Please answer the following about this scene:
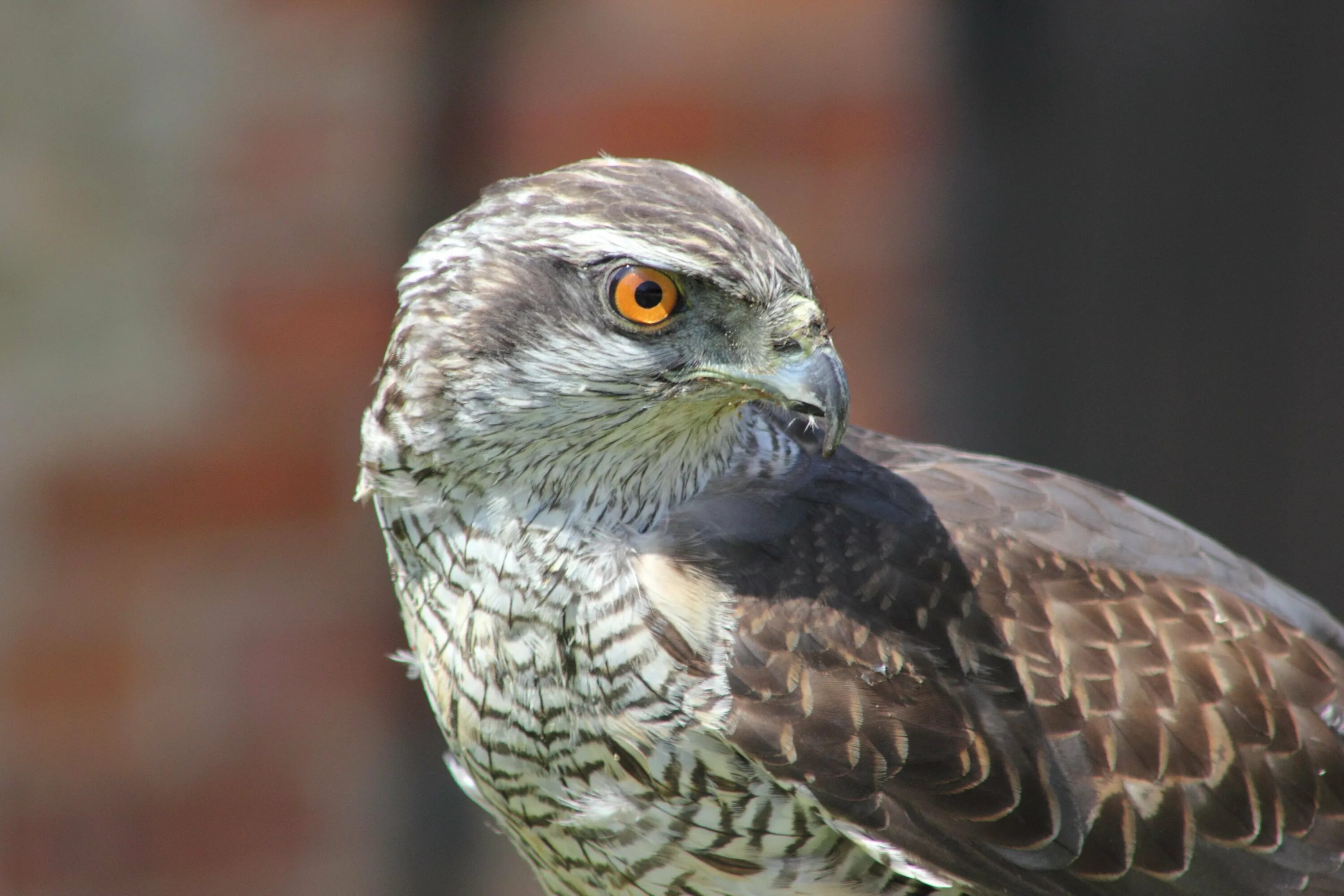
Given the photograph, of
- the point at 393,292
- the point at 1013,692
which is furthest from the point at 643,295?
the point at 393,292

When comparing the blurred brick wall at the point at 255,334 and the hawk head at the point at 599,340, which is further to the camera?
the blurred brick wall at the point at 255,334

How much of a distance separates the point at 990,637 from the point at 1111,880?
361 mm

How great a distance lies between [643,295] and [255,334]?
183cm

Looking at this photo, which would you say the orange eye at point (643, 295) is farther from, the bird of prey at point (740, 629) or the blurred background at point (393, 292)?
the blurred background at point (393, 292)

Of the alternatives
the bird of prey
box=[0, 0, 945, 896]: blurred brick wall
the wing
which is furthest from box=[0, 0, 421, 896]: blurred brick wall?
the wing

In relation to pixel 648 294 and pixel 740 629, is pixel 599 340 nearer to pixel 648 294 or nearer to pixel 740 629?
pixel 648 294

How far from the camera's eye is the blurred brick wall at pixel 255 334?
127 inches

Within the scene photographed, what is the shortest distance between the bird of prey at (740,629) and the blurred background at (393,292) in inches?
59.7

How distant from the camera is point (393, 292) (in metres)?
3.41

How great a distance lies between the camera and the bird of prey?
1734 mm

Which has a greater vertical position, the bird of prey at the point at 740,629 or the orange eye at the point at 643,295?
the orange eye at the point at 643,295

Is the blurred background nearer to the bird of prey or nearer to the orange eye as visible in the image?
the bird of prey

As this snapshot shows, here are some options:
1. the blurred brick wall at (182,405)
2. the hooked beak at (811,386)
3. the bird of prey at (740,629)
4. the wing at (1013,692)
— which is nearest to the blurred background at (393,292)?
the blurred brick wall at (182,405)

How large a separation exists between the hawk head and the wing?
184 mm
